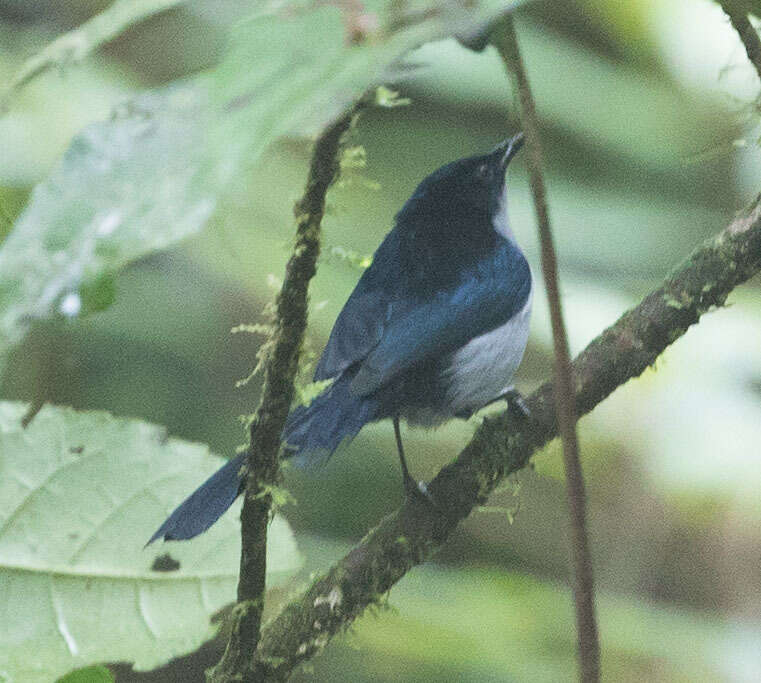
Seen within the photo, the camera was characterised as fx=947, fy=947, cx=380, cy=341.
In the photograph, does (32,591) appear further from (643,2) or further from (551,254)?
(643,2)

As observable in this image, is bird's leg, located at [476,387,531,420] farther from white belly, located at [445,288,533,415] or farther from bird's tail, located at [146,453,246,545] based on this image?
bird's tail, located at [146,453,246,545]

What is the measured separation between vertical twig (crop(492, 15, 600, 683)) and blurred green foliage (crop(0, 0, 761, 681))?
1.55m

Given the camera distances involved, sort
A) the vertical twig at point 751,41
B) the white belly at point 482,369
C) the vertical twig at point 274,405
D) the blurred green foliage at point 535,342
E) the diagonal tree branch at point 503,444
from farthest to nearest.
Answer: the blurred green foliage at point 535,342, the white belly at point 482,369, the diagonal tree branch at point 503,444, the vertical twig at point 751,41, the vertical twig at point 274,405

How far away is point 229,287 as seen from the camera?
14.0ft

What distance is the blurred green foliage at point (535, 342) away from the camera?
3371mm

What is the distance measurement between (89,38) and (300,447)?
103 cm

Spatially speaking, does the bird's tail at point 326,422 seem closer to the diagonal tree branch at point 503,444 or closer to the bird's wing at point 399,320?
the bird's wing at point 399,320

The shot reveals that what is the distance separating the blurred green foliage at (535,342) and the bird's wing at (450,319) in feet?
2.57

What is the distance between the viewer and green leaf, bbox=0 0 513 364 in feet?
1.89

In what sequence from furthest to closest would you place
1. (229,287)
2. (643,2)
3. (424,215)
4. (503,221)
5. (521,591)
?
(643,2) < (229,287) < (521,591) < (503,221) < (424,215)

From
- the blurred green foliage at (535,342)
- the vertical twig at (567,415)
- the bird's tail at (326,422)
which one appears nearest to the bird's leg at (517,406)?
the bird's tail at (326,422)

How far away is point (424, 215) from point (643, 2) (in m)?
3.30

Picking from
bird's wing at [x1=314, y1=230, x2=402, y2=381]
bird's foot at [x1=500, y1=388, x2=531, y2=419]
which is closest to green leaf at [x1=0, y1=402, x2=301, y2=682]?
bird's wing at [x1=314, y1=230, x2=402, y2=381]

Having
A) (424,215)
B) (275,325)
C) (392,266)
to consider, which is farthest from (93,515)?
(424,215)
